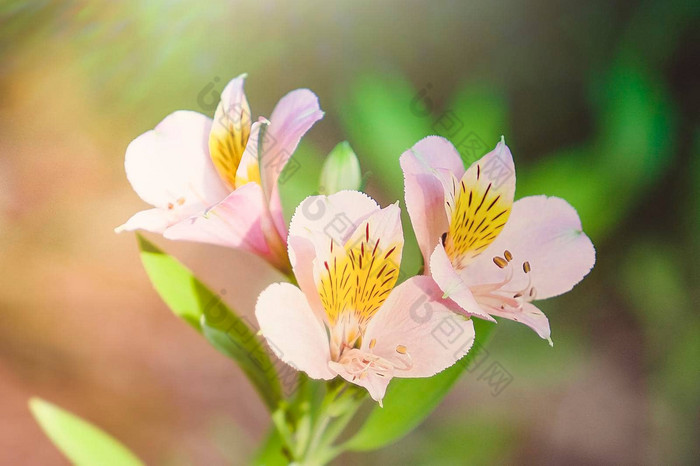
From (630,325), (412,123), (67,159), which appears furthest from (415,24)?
(630,325)

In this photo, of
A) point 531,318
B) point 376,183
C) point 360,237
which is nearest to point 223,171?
point 360,237

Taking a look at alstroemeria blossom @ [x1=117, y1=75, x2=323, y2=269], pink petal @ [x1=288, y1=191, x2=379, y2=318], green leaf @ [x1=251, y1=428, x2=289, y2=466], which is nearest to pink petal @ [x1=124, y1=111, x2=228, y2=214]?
alstroemeria blossom @ [x1=117, y1=75, x2=323, y2=269]

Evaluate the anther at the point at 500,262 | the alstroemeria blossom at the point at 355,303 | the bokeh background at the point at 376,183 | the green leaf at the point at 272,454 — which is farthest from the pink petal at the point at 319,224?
the bokeh background at the point at 376,183

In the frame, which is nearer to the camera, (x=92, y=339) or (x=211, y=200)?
(x=211, y=200)

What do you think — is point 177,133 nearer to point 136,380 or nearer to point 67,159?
point 67,159

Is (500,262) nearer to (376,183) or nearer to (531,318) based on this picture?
(531,318)

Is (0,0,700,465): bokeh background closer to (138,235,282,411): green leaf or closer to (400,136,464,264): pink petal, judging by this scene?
(138,235,282,411): green leaf
